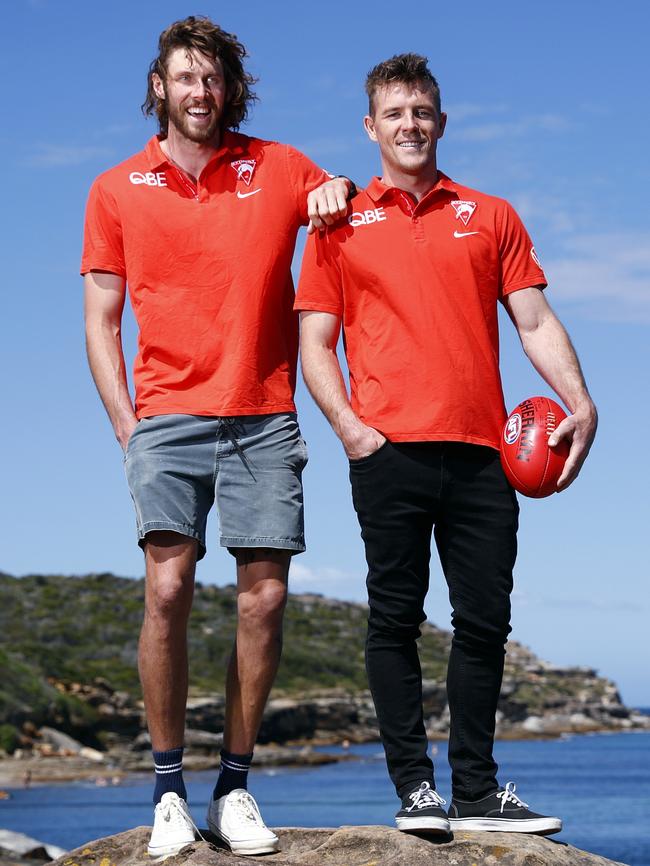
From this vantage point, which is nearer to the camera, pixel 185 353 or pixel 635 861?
pixel 185 353

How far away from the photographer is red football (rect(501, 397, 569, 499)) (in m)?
5.07

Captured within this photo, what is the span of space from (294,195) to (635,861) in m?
39.1

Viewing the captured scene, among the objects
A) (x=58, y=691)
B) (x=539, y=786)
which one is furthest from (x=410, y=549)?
(x=539, y=786)

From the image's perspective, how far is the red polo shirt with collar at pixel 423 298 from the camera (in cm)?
516

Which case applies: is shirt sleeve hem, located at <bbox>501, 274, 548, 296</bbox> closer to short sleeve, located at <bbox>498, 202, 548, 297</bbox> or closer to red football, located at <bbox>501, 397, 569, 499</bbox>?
short sleeve, located at <bbox>498, 202, 548, 297</bbox>

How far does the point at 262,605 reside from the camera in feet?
16.9

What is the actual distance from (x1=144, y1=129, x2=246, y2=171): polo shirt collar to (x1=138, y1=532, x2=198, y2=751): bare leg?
161cm

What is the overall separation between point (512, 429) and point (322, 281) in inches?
39.5

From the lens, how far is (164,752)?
5203 mm

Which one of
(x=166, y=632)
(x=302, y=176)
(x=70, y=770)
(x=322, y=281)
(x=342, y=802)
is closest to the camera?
(x=166, y=632)

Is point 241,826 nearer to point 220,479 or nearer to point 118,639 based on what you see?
point 220,479

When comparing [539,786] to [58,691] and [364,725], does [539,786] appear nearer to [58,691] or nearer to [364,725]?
[364,725]

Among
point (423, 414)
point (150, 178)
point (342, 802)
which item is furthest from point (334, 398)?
point (342, 802)

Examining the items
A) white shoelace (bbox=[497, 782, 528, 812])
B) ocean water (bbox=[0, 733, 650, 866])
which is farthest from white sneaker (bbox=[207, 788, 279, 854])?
ocean water (bbox=[0, 733, 650, 866])
